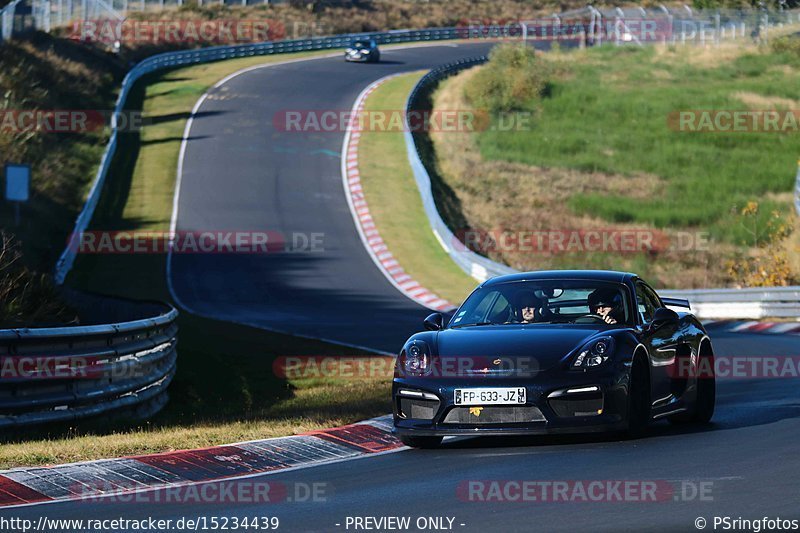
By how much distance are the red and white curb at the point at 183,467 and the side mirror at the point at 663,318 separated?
2.27 m

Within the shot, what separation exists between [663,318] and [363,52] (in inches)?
2245

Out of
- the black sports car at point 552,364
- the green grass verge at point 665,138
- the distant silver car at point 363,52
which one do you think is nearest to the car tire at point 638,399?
the black sports car at point 552,364

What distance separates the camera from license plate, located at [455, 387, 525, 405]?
9.28 meters

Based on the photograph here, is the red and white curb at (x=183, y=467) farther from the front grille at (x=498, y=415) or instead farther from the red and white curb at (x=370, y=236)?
the red and white curb at (x=370, y=236)

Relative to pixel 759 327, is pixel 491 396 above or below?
above

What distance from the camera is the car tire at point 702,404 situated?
10.9m

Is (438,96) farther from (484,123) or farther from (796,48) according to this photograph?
(796,48)

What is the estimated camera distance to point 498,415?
9320 mm

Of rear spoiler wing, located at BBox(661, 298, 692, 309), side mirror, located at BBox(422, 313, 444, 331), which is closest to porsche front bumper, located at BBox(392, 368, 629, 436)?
side mirror, located at BBox(422, 313, 444, 331)

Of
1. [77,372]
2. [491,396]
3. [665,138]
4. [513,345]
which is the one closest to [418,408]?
[491,396]

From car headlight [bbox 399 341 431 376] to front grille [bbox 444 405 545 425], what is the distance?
1.65 feet

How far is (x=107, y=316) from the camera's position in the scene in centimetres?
1692

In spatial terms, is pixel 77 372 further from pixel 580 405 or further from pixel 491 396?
pixel 580 405

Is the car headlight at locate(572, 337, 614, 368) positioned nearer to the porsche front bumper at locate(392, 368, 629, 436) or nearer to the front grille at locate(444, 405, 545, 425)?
the porsche front bumper at locate(392, 368, 629, 436)
